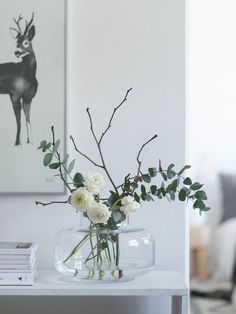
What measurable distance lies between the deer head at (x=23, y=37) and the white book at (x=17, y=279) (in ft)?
2.47

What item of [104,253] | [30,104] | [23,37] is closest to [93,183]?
[104,253]

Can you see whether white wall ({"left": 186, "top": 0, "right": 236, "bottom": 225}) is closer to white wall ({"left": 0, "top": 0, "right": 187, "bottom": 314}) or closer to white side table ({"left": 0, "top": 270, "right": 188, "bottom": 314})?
white wall ({"left": 0, "top": 0, "right": 187, "bottom": 314})

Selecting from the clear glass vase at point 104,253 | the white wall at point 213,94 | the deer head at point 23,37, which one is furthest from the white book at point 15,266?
the white wall at point 213,94

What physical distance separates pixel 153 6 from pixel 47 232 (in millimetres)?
895

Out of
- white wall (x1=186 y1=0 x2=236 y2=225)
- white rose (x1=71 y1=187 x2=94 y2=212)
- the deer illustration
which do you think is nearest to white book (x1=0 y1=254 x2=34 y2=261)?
white rose (x1=71 y1=187 x2=94 y2=212)

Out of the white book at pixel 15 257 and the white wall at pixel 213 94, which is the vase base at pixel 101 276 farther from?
the white wall at pixel 213 94

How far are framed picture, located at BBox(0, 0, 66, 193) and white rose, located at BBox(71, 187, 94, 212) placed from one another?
29 cm

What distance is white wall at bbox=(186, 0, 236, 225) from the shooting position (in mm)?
3586

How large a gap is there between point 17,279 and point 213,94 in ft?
8.64

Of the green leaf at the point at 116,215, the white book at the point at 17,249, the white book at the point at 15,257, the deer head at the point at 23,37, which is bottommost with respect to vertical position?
the white book at the point at 15,257

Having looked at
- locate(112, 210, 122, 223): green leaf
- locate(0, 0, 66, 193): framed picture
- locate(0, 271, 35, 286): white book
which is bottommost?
locate(0, 271, 35, 286): white book

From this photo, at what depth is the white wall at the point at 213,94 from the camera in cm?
359

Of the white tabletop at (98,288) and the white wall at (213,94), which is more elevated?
the white wall at (213,94)

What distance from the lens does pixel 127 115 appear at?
1708mm
